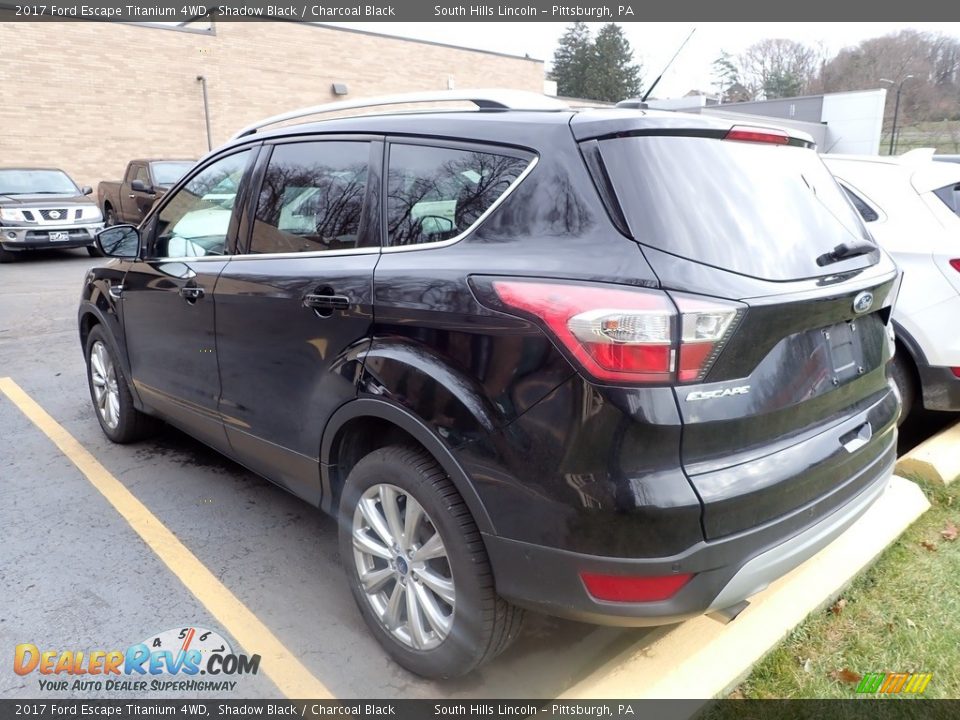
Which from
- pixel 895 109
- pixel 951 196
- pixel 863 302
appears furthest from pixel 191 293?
pixel 895 109

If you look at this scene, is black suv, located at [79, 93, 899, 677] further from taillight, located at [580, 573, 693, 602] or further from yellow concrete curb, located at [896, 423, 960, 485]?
yellow concrete curb, located at [896, 423, 960, 485]

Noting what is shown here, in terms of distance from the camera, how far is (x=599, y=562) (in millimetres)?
1887

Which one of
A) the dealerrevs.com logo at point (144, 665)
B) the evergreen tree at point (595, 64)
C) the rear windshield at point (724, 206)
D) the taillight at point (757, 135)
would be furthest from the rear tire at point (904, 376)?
the evergreen tree at point (595, 64)

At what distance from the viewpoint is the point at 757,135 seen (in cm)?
234

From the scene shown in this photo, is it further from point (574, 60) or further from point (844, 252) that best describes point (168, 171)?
point (574, 60)

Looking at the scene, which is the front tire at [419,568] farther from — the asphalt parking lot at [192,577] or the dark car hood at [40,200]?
the dark car hood at [40,200]

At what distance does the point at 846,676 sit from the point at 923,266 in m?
2.45

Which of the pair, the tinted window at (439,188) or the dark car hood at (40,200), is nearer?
the tinted window at (439,188)

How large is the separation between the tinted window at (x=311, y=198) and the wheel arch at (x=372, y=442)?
2.08ft

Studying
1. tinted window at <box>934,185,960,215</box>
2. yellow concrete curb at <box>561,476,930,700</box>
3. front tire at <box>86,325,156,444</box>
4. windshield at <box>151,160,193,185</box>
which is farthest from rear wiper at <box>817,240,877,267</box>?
windshield at <box>151,160,193,185</box>

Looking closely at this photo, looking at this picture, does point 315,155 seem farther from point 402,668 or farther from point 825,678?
point 825,678

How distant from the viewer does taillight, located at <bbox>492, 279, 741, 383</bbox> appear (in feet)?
5.91

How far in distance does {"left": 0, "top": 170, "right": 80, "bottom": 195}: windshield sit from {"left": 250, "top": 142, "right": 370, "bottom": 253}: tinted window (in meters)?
13.3

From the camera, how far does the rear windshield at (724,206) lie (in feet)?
6.38
